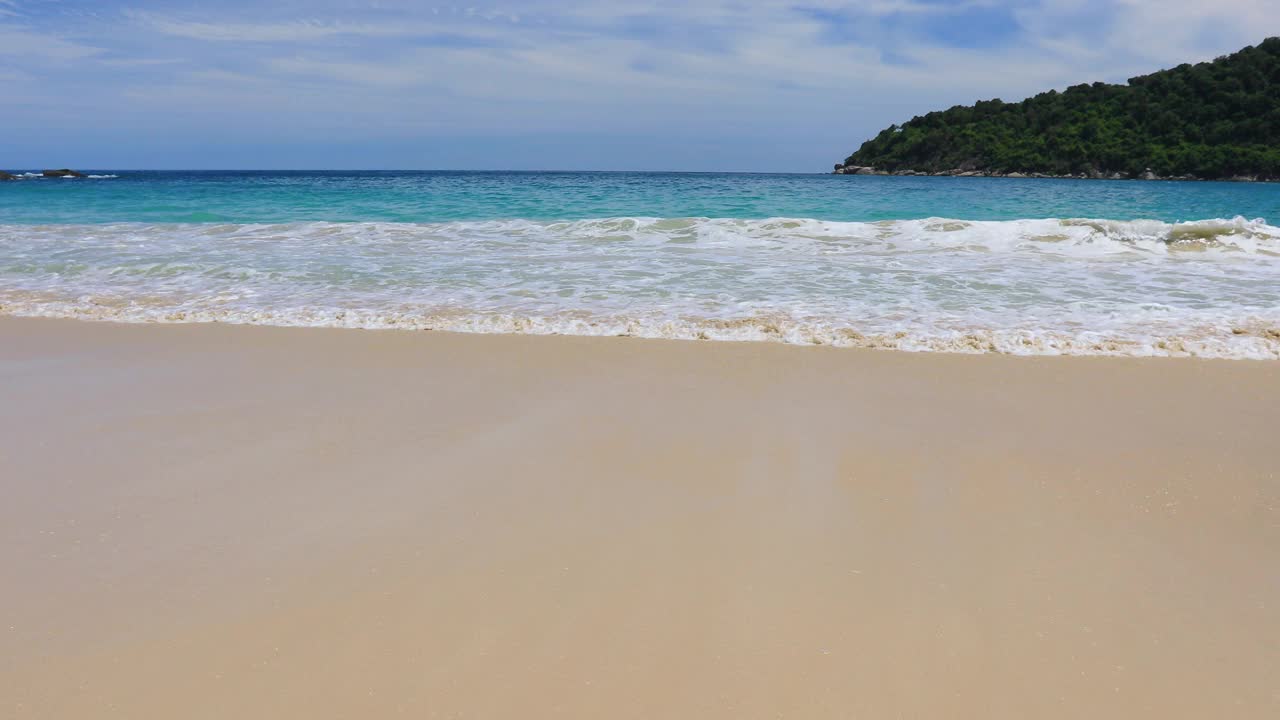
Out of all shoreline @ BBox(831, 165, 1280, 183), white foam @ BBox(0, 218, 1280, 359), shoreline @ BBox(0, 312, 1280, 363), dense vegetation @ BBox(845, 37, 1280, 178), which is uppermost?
dense vegetation @ BBox(845, 37, 1280, 178)

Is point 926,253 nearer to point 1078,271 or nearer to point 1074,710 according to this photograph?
point 1078,271

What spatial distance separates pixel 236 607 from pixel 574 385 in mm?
2221

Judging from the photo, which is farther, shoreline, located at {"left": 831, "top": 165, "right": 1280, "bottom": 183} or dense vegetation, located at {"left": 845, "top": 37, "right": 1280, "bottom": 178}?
dense vegetation, located at {"left": 845, "top": 37, "right": 1280, "bottom": 178}

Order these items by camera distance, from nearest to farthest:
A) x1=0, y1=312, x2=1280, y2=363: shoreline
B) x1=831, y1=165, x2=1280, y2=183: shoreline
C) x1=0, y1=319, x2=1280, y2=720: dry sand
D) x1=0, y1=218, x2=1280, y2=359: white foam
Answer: x1=0, y1=319, x2=1280, y2=720: dry sand → x1=0, y1=312, x2=1280, y2=363: shoreline → x1=0, y1=218, x2=1280, y2=359: white foam → x1=831, y1=165, x2=1280, y2=183: shoreline

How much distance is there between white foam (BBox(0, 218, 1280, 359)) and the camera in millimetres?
5129

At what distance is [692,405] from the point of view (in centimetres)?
359

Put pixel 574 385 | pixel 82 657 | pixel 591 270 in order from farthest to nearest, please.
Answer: pixel 591 270 < pixel 574 385 < pixel 82 657

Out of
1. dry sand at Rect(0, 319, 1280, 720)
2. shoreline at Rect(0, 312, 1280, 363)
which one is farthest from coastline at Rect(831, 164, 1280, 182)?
dry sand at Rect(0, 319, 1280, 720)

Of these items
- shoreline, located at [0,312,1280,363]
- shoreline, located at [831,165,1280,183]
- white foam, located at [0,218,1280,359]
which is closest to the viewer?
shoreline, located at [0,312,1280,363]

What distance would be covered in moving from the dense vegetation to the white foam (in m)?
55.3

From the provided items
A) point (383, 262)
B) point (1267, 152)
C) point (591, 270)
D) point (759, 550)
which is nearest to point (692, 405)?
point (759, 550)

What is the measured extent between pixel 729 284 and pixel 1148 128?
69.5 metres

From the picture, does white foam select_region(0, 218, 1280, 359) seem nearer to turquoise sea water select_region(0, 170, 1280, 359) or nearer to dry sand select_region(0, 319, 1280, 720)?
turquoise sea water select_region(0, 170, 1280, 359)

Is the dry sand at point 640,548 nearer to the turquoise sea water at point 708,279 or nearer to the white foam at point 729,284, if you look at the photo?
the white foam at point 729,284
